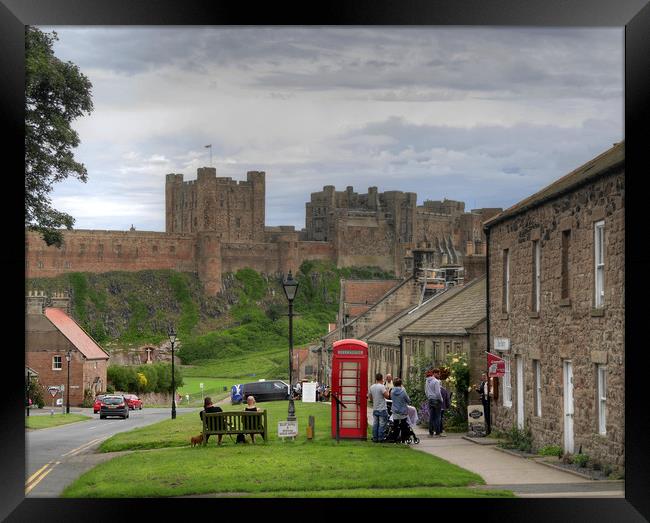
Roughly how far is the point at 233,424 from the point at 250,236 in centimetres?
9905

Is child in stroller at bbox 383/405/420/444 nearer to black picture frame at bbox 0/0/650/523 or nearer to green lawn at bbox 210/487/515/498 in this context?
green lawn at bbox 210/487/515/498

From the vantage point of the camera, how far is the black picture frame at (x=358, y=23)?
11.6 metres

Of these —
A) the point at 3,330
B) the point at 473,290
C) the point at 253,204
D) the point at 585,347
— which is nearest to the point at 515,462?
the point at 585,347

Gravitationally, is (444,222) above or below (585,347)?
above

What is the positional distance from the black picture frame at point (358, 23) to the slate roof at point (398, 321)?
19.0 m

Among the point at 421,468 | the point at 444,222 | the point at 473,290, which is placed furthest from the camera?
the point at 444,222

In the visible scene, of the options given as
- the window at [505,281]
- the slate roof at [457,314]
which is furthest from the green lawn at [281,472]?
the slate roof at [457,314]

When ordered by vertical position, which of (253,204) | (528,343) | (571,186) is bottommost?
(528,343)

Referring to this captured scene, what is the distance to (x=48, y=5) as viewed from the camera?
1172 cm

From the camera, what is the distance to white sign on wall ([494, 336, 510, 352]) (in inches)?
784

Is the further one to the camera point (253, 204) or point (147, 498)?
point (253, 204)

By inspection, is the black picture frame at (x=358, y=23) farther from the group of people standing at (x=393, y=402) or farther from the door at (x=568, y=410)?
the group of people standing at (x=393, y=402)

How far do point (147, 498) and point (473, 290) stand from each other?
17.7 m

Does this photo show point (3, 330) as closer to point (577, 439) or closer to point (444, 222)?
point (577, 439)
